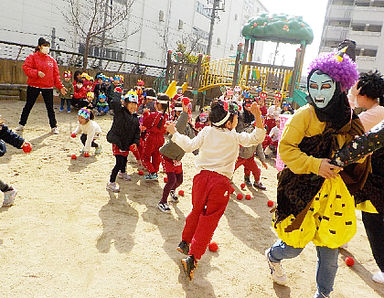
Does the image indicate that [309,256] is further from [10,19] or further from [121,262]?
[10,19]

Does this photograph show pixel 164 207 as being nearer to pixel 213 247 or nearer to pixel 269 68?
pixel 213 247

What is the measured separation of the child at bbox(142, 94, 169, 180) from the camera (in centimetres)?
491

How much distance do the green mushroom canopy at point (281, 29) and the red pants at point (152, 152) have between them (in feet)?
34.7

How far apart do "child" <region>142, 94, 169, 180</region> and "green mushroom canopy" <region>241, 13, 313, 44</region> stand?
10.5 metres

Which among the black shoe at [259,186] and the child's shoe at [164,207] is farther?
the black shoe at [259,186]

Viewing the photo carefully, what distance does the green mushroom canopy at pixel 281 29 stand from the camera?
44.4ft

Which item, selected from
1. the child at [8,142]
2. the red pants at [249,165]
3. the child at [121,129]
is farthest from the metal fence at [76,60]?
the red pants at [249,165]

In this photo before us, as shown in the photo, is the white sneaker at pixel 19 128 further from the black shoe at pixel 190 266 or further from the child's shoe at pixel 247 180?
the black shoe at pixel 190 266

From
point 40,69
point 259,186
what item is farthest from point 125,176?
point 40,69

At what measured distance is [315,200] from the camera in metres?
2.38

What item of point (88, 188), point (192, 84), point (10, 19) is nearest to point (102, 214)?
point (88, 188)

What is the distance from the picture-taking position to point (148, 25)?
2512 cm

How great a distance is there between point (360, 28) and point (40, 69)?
1580 inches

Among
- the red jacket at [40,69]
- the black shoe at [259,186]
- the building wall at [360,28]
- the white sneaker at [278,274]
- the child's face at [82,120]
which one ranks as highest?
the building wall at [360,28]
